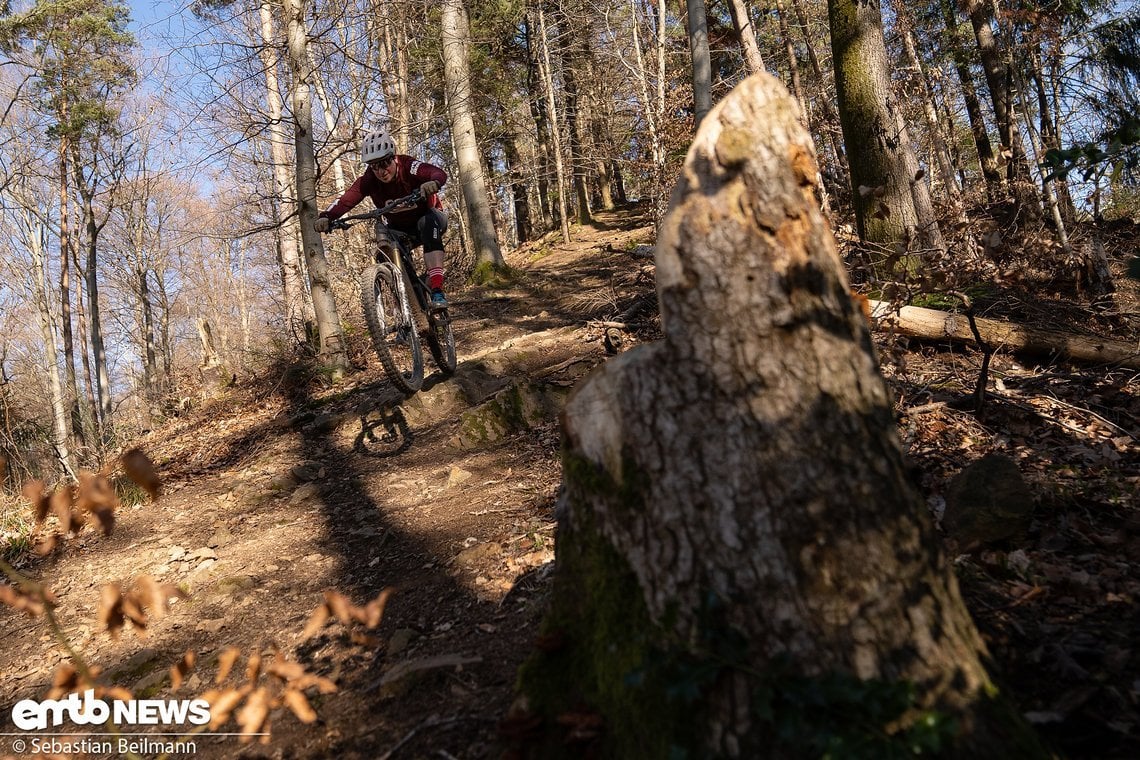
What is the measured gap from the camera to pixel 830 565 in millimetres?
1569

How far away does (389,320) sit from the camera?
242 inches

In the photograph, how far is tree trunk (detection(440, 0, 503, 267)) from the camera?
535 inches

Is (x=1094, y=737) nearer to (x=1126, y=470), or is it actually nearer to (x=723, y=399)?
(x=723, y=399)

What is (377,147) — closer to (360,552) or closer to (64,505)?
(360,552)

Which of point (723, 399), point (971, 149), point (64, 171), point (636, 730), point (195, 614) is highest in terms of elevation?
point (64, 171)

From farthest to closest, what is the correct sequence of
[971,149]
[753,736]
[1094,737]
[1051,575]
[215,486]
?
[971,149] → [215,486] → [1051,575] → [1094,737] → [753,736]

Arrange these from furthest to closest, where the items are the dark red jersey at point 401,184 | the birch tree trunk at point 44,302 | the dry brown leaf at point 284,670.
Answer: the birch tree trunk at point 44,302 → the dark red jersey at point 401,184 → the dry brown leaf at point 284,670

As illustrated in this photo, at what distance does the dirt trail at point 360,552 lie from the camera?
8.79ft

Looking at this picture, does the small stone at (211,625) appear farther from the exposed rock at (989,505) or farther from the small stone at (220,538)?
the exposed rock at (989,505)

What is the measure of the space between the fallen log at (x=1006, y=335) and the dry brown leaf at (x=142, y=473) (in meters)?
4.47

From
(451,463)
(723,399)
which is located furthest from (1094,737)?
(451,463)

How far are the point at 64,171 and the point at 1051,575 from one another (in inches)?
898

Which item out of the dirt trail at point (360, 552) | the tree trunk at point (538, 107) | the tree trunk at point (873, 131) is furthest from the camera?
the tree trunk at point (538, 107)

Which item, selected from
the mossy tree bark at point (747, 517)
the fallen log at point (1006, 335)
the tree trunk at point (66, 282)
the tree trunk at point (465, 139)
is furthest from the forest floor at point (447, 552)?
the tree trunk at point (66, 282)
